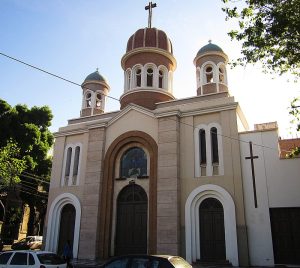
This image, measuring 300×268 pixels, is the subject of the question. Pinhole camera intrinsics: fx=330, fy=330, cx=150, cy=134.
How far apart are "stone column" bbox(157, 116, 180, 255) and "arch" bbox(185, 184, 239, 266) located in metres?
0.54

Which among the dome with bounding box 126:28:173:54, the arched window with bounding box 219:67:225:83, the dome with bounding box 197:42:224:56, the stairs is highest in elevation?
the dome with bounding box 126:28:173:54

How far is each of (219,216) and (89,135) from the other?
30.9 ft

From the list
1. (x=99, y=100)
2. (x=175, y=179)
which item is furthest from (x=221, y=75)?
(x=99, y=100)

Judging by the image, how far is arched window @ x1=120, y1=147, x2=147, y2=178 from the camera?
18.7 metres

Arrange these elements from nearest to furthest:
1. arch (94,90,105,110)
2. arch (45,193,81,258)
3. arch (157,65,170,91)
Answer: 1. arch (45,193,81,258)
2. arch (157,65,170,91)
3. arch (94,90,105,110)

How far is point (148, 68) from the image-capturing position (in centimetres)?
2284

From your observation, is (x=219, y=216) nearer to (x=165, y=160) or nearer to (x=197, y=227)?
(x=197, y=227)

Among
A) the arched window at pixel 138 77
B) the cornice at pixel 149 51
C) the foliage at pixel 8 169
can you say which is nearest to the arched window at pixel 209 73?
the cornice at pixel 149 51

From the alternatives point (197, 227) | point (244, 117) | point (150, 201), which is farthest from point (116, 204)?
point (244, 117)

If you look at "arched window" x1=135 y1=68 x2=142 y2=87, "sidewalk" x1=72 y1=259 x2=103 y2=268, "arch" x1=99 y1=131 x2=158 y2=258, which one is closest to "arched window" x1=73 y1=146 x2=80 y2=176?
"arch" x1=99 y1=131 x2=158 y2=258

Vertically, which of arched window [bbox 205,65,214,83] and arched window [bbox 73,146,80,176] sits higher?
arched window [bbox 205,65,214,83]

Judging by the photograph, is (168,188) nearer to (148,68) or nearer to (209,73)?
(209,73)

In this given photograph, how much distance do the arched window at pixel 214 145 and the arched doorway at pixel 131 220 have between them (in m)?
4.28

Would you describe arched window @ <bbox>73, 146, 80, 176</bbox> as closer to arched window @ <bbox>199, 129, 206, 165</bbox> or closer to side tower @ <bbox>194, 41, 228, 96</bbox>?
arched window @ <bbox>199, 129, 206, 165</bbox>
